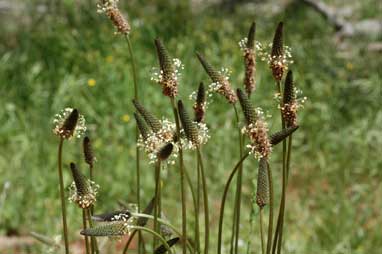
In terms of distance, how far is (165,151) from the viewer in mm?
1609

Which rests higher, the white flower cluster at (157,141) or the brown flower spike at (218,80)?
the brown flower spike at (218,80)

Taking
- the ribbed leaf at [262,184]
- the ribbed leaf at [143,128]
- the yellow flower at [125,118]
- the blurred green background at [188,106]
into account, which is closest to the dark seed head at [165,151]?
the ribbed leaf at [143,128]

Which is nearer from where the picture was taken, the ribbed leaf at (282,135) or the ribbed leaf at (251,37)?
the ribbed leaf at (282,135)

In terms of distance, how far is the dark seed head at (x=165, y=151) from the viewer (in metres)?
1.60

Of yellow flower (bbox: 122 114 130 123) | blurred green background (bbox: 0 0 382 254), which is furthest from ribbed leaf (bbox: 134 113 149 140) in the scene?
yellow flower (bbox: 122 114 130 123)

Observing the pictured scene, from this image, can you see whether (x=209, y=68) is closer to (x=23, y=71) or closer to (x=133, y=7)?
(x=23, y=71)

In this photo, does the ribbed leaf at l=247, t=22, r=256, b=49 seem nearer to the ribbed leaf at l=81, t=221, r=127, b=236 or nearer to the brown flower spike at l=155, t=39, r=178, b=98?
the brown flower spike at l=155, t=39, r=178, b=98

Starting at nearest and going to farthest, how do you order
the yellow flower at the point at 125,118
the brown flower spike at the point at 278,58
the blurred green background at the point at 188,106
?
1. the brown flower spike at the point at 278,58
2. the blurred green background at the point at 188,106
3. the yellow flower at the point at 125,118

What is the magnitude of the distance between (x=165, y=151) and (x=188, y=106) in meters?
3.78

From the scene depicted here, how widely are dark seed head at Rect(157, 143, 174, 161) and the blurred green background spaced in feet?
6.77

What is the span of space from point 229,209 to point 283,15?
300cm

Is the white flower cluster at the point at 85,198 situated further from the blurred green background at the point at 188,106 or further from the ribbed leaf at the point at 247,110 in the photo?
the blurred green background at the point at 188,106

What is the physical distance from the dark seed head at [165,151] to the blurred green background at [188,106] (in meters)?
2.06

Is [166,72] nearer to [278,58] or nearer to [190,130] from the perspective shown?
[190,130]
